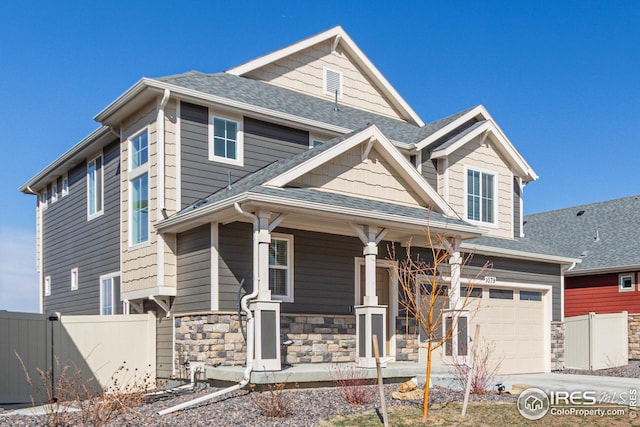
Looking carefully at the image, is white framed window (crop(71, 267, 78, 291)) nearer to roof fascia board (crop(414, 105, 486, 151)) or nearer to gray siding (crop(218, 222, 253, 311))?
gray siding (crop(218, 222, 253, 311))

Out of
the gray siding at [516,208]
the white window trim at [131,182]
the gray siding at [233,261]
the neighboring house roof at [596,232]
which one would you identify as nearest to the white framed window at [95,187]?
the white window trim at [131,182]

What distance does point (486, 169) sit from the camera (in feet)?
62.6

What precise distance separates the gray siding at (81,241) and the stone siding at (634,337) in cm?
1612

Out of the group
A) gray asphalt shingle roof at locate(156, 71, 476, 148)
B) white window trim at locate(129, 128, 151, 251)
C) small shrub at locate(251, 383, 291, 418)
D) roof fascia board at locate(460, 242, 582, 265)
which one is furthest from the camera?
roof fascia board at locate(460, 242, 582, 265)

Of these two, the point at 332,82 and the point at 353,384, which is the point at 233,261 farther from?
the point at 332,82

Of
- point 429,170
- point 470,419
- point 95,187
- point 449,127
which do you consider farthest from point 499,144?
point 470,419

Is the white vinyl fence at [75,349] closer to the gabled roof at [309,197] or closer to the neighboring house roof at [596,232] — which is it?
the gabled roof at [309,197]

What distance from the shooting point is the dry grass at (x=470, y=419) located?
932 cm

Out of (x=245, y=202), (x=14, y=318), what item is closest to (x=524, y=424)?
(x=245, y=202)

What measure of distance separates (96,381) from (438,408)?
713 cm

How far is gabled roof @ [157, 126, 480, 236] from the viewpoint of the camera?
12.2m

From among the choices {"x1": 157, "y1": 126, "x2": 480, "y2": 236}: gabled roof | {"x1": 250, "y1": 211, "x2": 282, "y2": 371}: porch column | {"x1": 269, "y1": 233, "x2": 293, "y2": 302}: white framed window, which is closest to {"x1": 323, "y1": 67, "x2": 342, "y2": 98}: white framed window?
{"x1": 157, "y1": 126, "x2": 480, "y2": 236}: gabled roof

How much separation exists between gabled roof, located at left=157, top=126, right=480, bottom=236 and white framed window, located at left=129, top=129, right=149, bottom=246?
3.68 feet

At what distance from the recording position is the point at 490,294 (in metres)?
18.2
